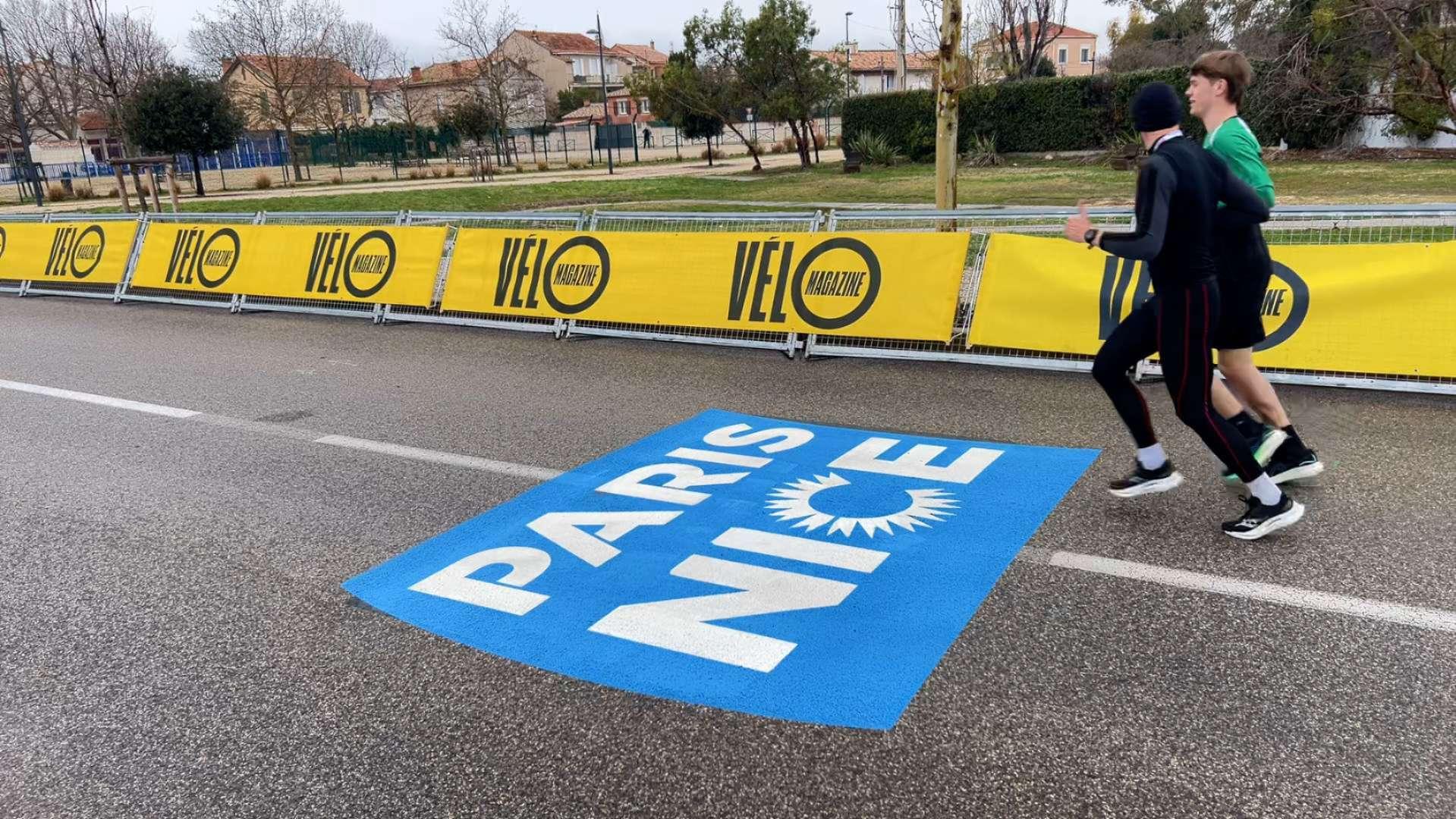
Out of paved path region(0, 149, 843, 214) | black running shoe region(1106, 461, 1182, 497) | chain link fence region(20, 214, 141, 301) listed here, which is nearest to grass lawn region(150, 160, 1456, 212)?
paved path region(0, 149, 843, 214)

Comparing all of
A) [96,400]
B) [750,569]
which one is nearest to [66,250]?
[96,400]

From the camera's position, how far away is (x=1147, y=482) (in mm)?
4785

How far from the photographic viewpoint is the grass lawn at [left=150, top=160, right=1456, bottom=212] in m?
19.0

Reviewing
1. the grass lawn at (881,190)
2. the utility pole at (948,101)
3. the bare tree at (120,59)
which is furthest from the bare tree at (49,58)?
the utility pole at (948,101)

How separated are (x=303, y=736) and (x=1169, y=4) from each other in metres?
66.8

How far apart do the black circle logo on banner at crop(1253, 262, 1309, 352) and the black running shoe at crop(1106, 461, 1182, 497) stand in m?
2.33

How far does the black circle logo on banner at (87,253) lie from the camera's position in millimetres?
13492

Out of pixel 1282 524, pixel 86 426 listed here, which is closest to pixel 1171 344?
pixel 1282 524

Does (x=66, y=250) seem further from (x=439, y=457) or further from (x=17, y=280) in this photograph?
(x=439, y=457)

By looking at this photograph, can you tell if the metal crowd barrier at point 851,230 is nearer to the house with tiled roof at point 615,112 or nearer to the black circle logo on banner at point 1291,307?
the black circle logo on banner at point 1291,307

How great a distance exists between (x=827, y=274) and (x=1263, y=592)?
4.92 metres

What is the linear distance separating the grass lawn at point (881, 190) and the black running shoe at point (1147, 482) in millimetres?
14083

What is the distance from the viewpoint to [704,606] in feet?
12.4

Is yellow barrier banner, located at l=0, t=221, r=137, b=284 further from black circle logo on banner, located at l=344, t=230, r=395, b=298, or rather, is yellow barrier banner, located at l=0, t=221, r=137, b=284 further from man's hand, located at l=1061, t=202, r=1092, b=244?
man's hand, located at l=1061, t=202, r=1092, b=244
